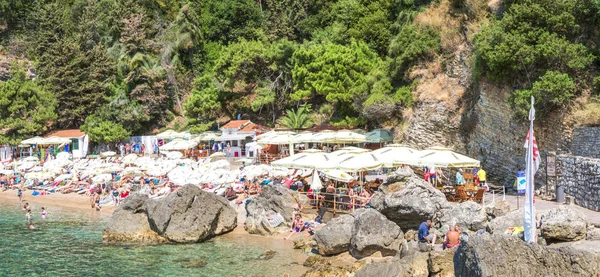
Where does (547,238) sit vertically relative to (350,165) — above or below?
below

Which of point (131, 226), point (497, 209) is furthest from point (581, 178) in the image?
Result: point (131, 226)

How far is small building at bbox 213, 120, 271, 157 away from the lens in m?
41.4

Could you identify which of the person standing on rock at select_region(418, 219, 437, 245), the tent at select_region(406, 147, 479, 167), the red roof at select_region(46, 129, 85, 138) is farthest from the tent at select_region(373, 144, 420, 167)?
the red roof at select_region(46, 129, 85, 138)

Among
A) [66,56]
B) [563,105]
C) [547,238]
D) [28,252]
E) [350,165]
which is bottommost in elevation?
[28,252]

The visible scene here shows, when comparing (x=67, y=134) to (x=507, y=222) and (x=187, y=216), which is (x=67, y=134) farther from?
(x=507, y=222)

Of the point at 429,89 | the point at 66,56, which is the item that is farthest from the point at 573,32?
the point at 66,56

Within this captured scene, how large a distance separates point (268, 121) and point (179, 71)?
45.1ft

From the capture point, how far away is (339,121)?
4025 centimetres

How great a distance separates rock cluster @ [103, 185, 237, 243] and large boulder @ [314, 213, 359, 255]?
5096 mm

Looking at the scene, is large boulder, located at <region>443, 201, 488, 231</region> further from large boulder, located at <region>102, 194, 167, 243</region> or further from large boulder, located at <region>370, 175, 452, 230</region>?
large boulder, located at <region>102, 194, 167, 243</region>

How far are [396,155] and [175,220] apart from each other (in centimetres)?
870

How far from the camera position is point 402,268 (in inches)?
485

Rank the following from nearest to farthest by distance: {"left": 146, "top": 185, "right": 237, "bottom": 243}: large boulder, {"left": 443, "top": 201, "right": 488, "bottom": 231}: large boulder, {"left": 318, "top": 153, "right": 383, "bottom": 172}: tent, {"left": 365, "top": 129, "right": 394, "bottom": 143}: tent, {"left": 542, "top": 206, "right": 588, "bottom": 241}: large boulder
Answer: {"left": 542, "top": 206, "right": 588, "bottom": 241}: large boulder, {"left": 443, "top": 201, "right": 488, "bottom": 231}: large boulder, {"left": 318, "top": 153, "right": 383, "bottom": 172}: tent, {"left": 146, "top": 185, "right": 237, "bottom": 243}: large boulder, {"left": 365, "top": 129, "right": 394, "bottom": 143}: tent

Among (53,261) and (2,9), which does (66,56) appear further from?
(53,261)
